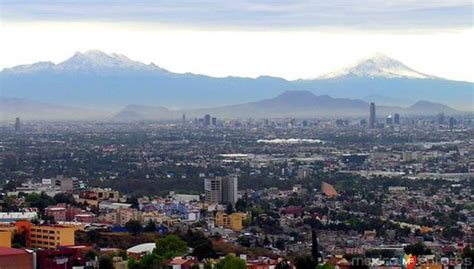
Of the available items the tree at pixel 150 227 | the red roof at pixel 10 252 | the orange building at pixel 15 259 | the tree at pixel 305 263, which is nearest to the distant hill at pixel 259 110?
the tree at pixel 150 227

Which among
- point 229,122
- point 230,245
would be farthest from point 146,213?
point 229,122

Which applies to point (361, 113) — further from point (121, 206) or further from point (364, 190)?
point (121, 206)

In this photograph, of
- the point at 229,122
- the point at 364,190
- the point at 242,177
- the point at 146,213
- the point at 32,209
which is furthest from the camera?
the point at 229,122

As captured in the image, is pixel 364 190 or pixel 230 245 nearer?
pixel 230 245

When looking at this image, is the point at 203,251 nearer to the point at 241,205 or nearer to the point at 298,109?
the point at 241,205

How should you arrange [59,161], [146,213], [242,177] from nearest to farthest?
[146,213] → [242,177] → [59,161]
